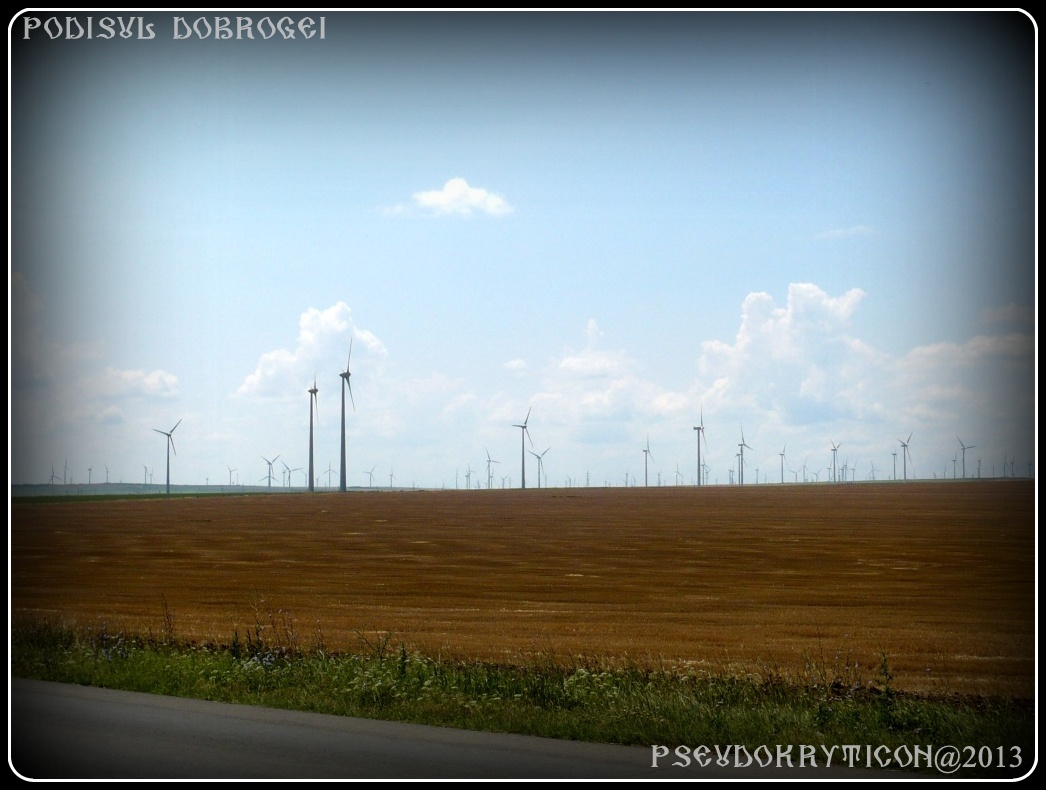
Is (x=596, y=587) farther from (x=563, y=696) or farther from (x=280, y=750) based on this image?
(x=280, y=750)

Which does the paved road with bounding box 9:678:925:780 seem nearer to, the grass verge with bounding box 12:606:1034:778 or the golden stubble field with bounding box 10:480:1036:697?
the grass verge with bounding box 12:606:1034:778

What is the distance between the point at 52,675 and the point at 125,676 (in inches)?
40.1

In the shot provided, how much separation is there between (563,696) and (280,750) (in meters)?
4.05

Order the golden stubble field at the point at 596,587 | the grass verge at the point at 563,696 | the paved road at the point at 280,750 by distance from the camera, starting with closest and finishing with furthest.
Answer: the paved road at the point at 280,750 → the grass verge at the point at 563,696 → the golden stubble field at the point at 596,587

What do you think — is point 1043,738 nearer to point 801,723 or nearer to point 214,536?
point 801,723

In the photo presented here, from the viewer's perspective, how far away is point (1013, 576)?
113 ft

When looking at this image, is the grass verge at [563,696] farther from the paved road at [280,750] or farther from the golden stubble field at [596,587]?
the golden stubble field at [596,587]

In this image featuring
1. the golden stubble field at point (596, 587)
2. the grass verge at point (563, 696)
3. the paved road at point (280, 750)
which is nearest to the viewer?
the paved road at point (280, 750)

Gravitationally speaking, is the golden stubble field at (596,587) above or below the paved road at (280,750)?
below

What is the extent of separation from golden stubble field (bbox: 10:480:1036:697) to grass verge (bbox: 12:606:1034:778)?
1185 mm

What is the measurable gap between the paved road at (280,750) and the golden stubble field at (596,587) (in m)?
1.85

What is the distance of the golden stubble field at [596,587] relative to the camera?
20.3m

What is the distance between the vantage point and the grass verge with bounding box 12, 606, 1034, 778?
34.5 feet

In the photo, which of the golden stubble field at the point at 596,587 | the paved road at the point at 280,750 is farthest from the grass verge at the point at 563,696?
the golden stubble field at the point at 596,587
